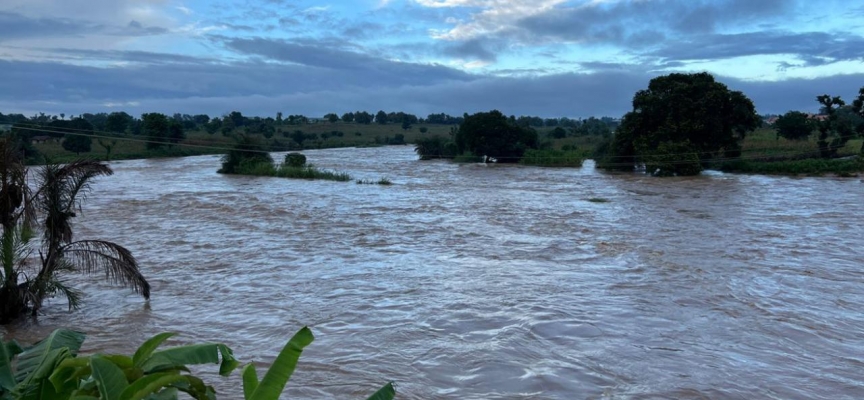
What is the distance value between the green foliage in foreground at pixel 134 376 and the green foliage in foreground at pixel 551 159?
3524 cm

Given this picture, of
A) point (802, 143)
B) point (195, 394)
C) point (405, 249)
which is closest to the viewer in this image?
point (195, 394)

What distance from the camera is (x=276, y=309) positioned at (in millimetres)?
7934

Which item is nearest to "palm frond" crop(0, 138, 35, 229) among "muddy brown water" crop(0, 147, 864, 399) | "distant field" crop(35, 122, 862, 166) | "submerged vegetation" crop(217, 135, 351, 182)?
"distant field" crop(35, 122, 862, 166)

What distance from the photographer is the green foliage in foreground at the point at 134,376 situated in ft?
6.74

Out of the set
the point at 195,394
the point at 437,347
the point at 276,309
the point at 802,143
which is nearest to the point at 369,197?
the point at 276,309

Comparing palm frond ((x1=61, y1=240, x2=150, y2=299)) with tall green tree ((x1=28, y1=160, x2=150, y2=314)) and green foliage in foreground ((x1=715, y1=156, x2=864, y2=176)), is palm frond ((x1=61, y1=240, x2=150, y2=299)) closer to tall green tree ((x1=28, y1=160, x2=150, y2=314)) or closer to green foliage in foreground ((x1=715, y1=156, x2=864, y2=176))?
tall green tree ((x1=28, y1=160, x2=150, y2=314))

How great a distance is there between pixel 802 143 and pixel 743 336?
33391 millimetres

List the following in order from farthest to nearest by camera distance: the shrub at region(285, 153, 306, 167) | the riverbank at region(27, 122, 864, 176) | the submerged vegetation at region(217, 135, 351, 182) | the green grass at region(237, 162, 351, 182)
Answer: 1. the shrub at region(285, 153, 306, 167)
2. the submerged vegetation at region(217, 135, 351, 182)
3. the green grass at region(237, 162, 351, 182)
4. the riverbank at region(27, 122, 864, 176)

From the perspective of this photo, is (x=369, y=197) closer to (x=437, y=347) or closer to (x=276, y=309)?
(x=276, y=309)

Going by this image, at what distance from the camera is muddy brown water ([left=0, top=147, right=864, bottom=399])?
18.9ft

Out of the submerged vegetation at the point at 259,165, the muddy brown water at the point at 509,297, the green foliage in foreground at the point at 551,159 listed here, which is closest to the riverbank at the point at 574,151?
the green foliage in foreground at the point at 551,159

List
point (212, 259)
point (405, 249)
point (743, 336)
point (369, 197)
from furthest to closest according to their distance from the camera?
point (369, 197), point (405, 249), point (212, 259), point (743, 336)

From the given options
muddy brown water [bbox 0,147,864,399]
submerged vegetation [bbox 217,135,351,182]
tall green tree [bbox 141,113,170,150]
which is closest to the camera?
muddy brown water [bbox 0,147,864,399]

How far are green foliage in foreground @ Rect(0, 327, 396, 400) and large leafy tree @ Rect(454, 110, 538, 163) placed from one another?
37.3 m
